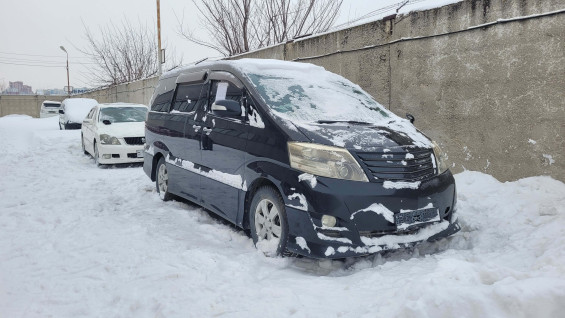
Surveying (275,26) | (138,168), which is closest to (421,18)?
(138,168)

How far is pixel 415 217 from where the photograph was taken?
3.40m

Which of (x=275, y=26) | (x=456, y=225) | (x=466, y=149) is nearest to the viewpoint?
(x=456, y=225)

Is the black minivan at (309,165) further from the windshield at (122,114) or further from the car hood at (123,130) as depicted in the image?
the windshield at (122,114)

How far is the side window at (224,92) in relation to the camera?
4266mm

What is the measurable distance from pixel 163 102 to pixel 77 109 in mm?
15037

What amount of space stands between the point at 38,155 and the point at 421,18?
9.54m

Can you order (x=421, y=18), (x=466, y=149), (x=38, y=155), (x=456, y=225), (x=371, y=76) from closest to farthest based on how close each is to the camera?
(x=456, y=225)
(x=466, y=149)
(x=421, y=18)
(x=371, y=76)
(x=38, y=155)

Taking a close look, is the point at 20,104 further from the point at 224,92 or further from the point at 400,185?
the point at 400,185

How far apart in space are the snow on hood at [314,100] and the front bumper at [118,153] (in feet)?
17.8

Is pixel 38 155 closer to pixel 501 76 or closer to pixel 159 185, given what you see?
pixel 159 185

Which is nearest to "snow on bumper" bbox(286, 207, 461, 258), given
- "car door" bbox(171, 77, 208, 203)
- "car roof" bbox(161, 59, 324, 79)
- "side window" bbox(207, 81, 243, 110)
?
"side window" bbox(207, 81, 243, 110)

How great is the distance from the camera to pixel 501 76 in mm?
5262

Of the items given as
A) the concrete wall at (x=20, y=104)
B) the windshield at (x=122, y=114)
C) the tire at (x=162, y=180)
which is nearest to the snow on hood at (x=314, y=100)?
the tire at (x=162, y=180)

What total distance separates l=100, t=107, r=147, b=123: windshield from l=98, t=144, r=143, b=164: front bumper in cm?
96
